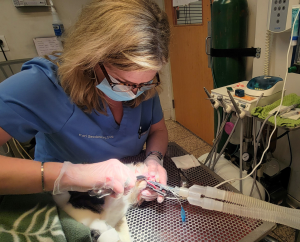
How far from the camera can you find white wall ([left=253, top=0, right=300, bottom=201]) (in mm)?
1113

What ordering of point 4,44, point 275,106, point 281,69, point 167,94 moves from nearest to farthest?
point 275,106
point 281,69
point 4,44
point 167,94

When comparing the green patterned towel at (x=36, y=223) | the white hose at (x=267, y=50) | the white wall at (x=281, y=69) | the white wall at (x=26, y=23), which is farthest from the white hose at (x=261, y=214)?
the white wall at (x=26, y=23)

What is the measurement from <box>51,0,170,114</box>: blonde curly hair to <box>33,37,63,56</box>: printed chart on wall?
1.44 metres

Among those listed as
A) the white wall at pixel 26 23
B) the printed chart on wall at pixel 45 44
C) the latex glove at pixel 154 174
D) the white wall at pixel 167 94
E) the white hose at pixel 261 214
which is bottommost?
the white wall at pixel 167 94

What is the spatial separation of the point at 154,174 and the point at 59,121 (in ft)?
1.42

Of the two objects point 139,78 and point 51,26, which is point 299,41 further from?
point 51,26

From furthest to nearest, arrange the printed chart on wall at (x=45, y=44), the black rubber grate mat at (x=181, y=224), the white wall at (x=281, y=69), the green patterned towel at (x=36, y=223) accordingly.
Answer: the printed chart on wall at (x=45, y=44)
the white wall at (x=281, y=69)
the black rubber grate mat at (x=181, y=224)
the green patterned towel at (x=36, y=223)

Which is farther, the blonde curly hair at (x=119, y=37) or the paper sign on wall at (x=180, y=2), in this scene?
the paper sign on wall at (x=180, y=2)

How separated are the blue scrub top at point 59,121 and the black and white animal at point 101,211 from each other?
248 mm

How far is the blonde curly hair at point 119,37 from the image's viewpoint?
25.7 inches

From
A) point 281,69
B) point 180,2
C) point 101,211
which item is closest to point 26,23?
point 180,2

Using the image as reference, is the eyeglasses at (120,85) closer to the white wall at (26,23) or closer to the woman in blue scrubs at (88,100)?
the woman in blue scrubs at (88,100)

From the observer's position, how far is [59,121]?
809 millimetres

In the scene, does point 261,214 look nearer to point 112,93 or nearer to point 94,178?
point 94,178
